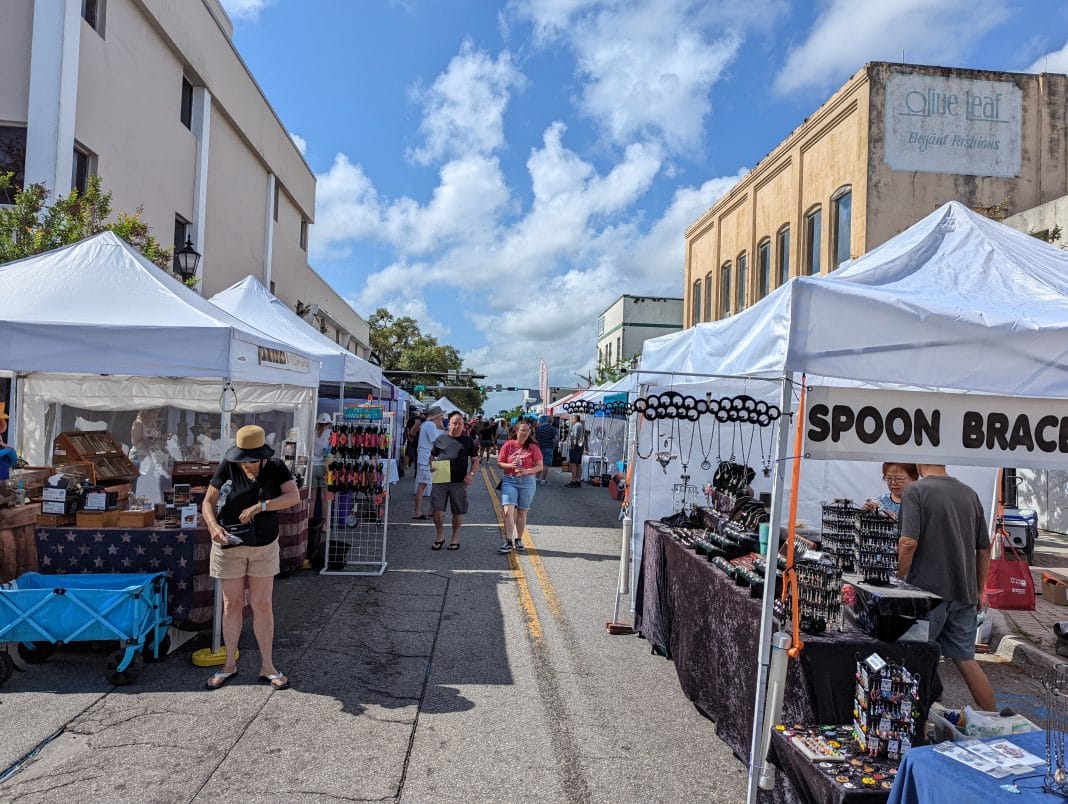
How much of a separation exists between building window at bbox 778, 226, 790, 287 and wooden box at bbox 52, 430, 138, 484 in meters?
17.7

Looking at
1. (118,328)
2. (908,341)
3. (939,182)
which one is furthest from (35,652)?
(939,182)

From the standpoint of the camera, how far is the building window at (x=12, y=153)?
39.7 ft

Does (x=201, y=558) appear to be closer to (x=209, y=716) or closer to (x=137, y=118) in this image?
(x=209, y=716)

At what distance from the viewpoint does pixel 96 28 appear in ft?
44.2

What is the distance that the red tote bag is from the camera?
23.0 feet

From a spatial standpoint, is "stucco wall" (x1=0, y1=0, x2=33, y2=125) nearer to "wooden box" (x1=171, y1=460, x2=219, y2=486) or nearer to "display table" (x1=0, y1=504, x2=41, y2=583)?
"wooden box" (x1=171, y1=460, x2=219, y2=486)

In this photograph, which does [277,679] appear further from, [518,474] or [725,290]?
[725,290]

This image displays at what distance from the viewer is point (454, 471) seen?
1012cm

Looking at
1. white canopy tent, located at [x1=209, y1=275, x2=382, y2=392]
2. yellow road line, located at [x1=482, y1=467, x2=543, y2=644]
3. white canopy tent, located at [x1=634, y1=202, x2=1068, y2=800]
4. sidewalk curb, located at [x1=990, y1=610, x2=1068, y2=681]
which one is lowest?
yellow road line, located at [x1=482, y1=467, x2=543, y2=644]

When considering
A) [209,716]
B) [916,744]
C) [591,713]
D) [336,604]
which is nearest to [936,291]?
[916,744]

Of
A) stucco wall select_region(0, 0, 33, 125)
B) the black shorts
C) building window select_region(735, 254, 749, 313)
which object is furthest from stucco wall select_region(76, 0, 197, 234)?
building window select_region(735, 254, 749, 313)

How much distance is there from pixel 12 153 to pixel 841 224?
56.3 feet

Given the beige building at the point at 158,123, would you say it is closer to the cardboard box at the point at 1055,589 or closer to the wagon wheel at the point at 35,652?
the wagon wheel at the point at 35,652

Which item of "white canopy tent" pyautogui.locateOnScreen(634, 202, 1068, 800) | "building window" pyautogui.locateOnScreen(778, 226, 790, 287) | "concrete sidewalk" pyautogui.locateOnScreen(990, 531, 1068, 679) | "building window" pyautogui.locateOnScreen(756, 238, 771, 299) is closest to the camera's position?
"white canopy tent" pyautogui.locateOnScreen(634, 202, 1068, 800)
